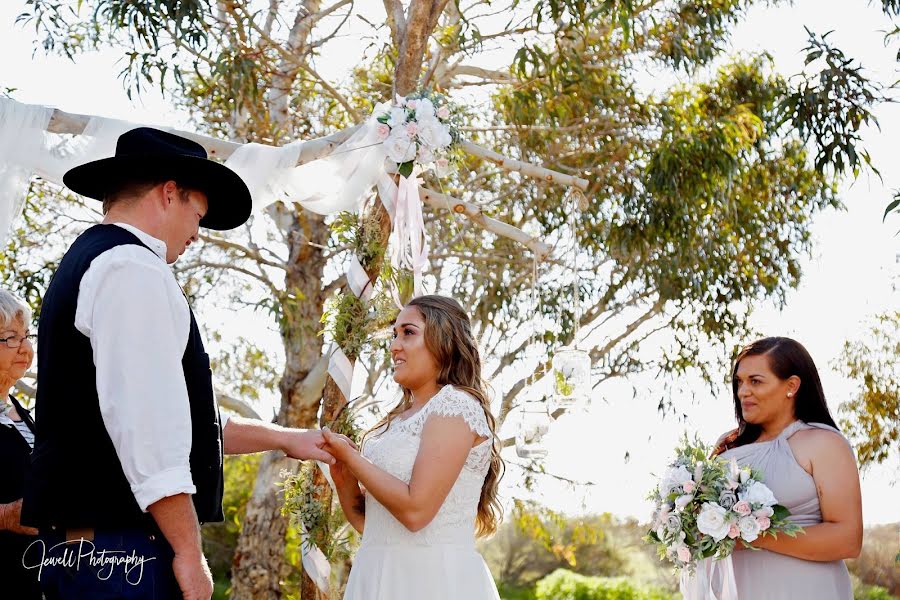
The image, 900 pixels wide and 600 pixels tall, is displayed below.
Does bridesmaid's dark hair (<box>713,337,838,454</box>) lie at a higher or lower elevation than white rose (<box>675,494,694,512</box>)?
higher

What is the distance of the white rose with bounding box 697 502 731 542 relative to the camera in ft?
10.9

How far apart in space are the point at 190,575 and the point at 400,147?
2.52 m

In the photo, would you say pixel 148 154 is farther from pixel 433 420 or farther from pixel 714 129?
pixel 714 129

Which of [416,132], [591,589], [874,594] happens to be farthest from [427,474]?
[591,589]

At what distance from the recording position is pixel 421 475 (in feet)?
9.97

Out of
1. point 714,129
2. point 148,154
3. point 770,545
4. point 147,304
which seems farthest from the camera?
point 714,129

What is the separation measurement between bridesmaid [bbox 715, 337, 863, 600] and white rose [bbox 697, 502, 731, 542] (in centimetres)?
18

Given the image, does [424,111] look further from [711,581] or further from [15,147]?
[711,581]

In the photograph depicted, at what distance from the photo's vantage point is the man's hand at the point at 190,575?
216 centimetres

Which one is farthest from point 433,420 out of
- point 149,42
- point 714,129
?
point 714,129

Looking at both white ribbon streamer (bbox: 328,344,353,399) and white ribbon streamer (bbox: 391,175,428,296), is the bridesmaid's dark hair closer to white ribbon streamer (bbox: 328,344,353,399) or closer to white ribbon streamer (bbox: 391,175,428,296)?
white ribbon streamer (bbox: 391,175,428,296)

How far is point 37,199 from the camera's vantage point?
34.7ft

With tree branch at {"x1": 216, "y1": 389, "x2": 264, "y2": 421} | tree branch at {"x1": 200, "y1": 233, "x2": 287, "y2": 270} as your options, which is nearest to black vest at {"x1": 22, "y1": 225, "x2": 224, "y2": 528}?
tree branch at {"x1": 200, "y1": 233, "x2": 287, "y2": 270}

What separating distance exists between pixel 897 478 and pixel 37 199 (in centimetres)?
979
